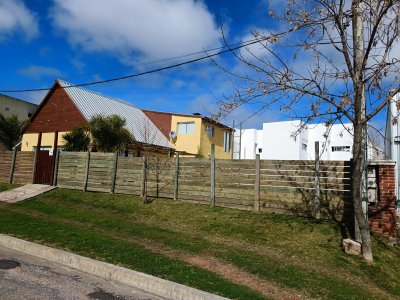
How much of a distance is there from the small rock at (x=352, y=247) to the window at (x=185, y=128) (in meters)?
26.5

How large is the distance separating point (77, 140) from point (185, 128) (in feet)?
46.2

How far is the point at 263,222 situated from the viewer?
37.1 feet

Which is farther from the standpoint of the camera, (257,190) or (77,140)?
(77,140)

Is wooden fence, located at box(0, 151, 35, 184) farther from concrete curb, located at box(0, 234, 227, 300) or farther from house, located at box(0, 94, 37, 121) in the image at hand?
house, located at box(0, 94, 37, 121)

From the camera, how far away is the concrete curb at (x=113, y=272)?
5938 mm

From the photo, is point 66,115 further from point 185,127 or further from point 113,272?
point 113,272

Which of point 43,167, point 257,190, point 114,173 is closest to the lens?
point 257,190

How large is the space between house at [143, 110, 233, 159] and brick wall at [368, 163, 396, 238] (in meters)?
23.1

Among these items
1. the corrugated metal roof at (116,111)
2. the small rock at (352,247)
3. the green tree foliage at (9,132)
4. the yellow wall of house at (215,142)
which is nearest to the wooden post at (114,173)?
the corrugated metal roof at (116,111)

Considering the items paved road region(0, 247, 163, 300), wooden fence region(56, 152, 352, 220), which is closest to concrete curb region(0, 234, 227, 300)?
paved road region(0, 247, 163, 300)

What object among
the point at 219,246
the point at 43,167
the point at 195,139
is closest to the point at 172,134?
the point at 195,139

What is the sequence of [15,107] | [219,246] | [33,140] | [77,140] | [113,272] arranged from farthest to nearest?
[15,107] < [33,140] < [77,140] < [219,246] < [113,272]

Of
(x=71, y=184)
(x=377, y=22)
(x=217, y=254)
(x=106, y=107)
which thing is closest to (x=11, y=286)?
(x=217, y=254)

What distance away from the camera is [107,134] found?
2289cm
